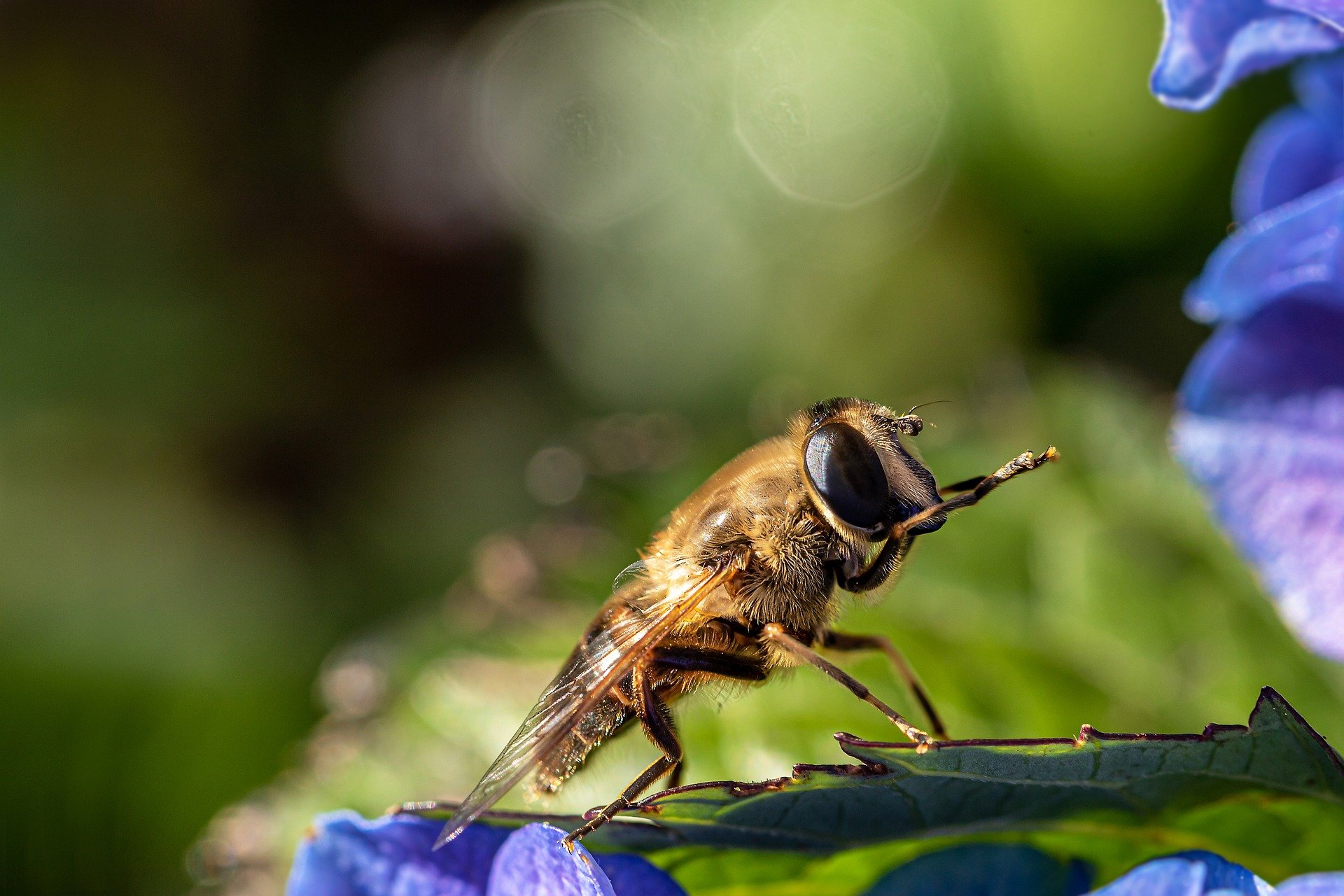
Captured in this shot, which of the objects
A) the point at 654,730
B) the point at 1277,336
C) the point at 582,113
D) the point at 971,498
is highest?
the point at 582,113

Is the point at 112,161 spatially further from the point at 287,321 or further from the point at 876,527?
the point at 876,527

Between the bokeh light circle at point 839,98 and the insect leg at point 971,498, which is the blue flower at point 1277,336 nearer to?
the insect leg at point 971,498

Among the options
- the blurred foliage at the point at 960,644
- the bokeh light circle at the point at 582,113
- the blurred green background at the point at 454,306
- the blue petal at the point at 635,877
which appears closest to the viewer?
the blue petal at the point at 635,877

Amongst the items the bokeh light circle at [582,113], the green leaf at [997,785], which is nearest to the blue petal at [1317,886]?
the green leaf at [997,785]

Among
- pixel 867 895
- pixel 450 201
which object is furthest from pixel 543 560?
pixel 450 201

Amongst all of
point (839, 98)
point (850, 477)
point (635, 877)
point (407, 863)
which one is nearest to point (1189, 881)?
point (635, 877)

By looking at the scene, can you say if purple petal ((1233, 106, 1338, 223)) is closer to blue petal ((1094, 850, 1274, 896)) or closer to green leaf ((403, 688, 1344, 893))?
green leaf ((403, 688, 1344, 893))

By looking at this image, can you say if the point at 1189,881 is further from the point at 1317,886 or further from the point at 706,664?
the point at 706,664
